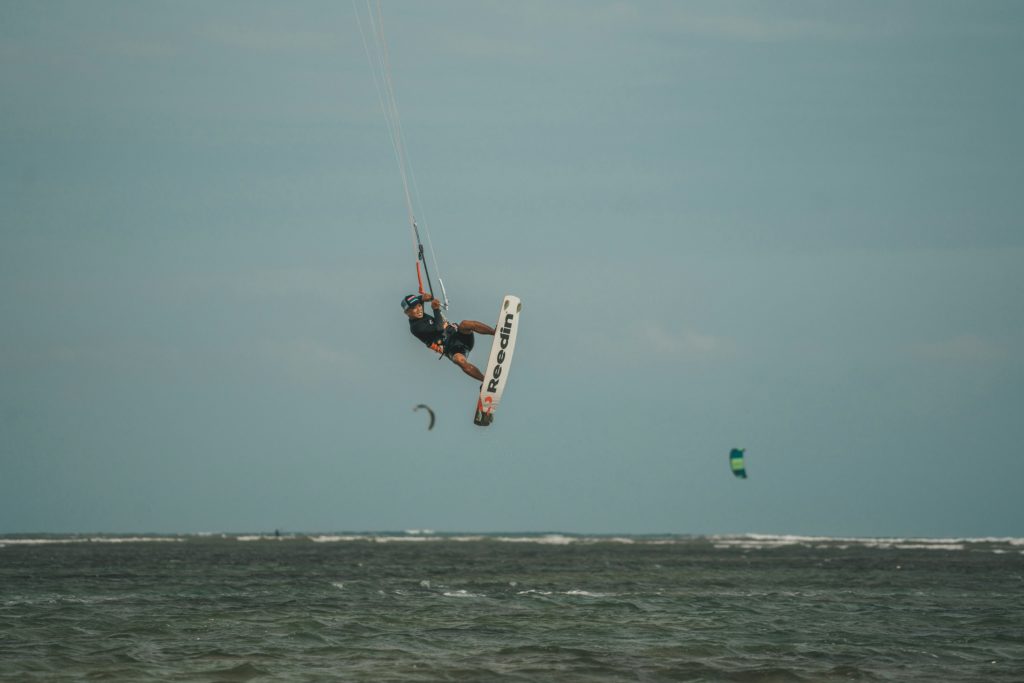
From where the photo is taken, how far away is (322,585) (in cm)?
3469

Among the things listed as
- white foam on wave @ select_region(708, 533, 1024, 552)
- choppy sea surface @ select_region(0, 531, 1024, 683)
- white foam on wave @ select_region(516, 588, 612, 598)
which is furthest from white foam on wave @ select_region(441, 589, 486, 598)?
white foam on wave @ select_region(708, 533, 1024, 552)

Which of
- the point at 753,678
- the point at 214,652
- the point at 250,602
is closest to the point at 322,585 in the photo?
the point at 250,602

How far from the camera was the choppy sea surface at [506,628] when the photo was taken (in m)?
16.8

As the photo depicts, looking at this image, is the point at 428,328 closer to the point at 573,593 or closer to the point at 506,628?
the point at 506,628

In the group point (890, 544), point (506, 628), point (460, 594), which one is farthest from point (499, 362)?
point (890, 544)

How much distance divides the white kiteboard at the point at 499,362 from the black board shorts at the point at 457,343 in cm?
72

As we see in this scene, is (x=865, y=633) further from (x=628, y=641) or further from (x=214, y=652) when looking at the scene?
(x=214, y=652)

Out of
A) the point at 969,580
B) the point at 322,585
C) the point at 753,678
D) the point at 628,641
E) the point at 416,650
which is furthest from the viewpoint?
the point at 969,580

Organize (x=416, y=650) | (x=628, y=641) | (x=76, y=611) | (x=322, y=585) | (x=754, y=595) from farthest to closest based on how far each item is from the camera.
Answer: (x=322, y=585) < (x=754, y=595) < (x=76, y=611) < (x=628, y=641) < (x=416, y=650)

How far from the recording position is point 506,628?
72.5 feet

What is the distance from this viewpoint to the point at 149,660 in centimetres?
1741

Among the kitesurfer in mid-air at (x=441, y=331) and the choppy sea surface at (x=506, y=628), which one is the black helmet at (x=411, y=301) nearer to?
the kitesurfer in mid-air at (x=441, y=331)

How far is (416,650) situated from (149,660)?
14.2 ft

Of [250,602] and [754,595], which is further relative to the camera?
[754,595]
